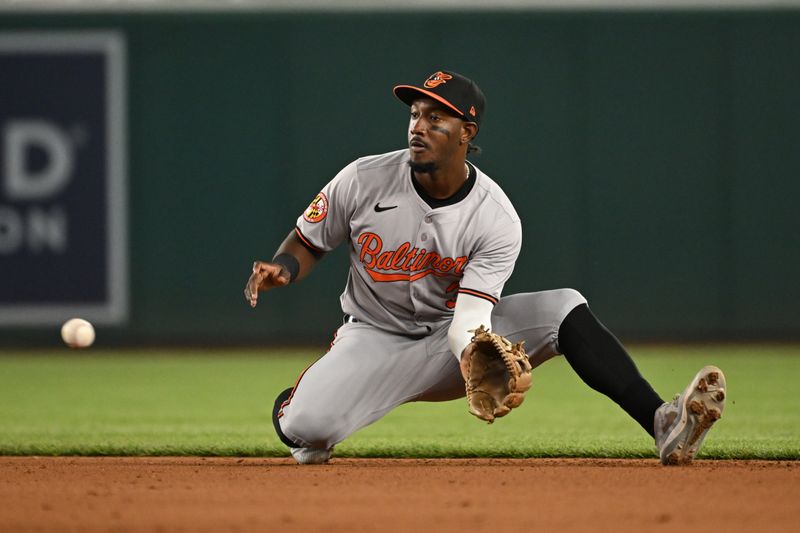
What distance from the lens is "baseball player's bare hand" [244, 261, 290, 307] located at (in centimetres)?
459

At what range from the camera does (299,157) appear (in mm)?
11844

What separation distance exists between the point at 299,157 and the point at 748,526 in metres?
8.58

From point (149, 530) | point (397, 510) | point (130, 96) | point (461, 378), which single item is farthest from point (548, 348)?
point (130, 96)

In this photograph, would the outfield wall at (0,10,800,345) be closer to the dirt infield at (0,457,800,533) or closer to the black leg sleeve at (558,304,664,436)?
the dirt infield at (0,457,800,533)

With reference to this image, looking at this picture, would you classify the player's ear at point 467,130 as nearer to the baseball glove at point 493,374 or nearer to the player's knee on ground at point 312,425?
the baseball glove at point 493,374

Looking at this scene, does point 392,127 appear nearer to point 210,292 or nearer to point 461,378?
point 210,292

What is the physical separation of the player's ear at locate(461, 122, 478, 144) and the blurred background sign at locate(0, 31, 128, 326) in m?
7.18

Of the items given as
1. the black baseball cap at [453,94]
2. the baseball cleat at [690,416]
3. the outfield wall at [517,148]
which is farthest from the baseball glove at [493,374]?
the outfield wall at [517,148]

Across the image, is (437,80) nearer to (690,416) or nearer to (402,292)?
(402,292)

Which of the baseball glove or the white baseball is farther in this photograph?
the white baseball

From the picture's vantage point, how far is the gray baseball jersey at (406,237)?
510 centimetres

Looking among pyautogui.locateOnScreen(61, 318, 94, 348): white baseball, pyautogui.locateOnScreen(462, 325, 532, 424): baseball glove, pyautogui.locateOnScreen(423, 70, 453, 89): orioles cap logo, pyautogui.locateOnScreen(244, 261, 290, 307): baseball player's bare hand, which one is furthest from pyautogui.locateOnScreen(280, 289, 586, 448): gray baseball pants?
pyautogui.locateOnScreen(61, 318, 94, 348): white baseball

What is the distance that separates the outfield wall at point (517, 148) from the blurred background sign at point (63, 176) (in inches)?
4.2

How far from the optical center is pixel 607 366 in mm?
4836
